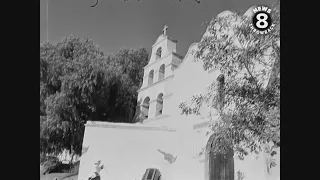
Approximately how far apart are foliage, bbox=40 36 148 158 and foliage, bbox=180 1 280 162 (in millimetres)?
1887

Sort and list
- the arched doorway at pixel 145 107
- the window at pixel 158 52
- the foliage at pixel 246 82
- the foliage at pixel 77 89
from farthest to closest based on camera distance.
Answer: the arched doorway at pixel 145 107 < the window at pixel 158 52 < the foliage at pixel 77 89 < the foliage at pixel 246 82

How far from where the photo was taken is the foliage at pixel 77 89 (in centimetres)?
639

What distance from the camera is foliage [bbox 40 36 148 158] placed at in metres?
6.39

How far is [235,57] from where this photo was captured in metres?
5.09

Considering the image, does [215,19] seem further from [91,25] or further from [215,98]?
[91,25]

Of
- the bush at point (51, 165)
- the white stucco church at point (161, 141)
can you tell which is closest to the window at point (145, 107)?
the white stucco church at point (161, 141)

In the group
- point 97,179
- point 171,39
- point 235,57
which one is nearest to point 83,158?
point 97,179

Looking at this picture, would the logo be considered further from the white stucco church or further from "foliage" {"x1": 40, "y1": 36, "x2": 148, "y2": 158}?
"foliage" {"x1": 40, "y1": 36, "x2": 148, "y2": 158}

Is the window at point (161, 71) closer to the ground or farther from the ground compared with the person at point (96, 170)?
farther from the ground

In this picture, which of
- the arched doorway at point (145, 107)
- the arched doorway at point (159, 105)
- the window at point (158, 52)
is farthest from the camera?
the arched doorway at point (159, 105)

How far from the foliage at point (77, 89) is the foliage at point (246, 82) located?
189 centimetres

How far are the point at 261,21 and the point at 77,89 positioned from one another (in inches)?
153

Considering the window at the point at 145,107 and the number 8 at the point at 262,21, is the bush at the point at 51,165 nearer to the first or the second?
the window at the point at 145,107

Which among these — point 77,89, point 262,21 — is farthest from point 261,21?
point 77,89
